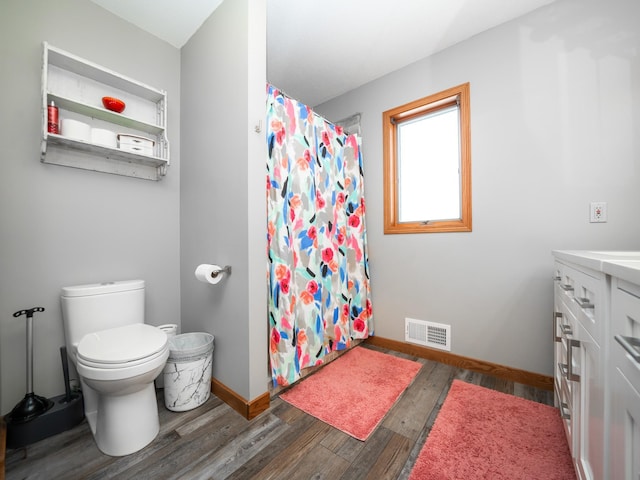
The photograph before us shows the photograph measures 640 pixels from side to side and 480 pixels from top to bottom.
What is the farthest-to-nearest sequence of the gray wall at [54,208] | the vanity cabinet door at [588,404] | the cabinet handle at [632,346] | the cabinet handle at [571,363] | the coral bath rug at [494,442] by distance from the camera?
the gray wall at [54,208] < the coral bath rug at [494,442] < the cabinet handle at [571,363] < the vanity cabinet door at [588,404] < the cabinet handle at [632,346]

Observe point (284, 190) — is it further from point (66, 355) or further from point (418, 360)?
point (418, 360)

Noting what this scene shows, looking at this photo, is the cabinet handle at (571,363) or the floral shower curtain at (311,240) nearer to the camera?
the cabinet handle at (571,363)

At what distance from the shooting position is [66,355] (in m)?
1.39

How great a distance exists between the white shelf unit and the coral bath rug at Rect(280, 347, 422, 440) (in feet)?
5.69

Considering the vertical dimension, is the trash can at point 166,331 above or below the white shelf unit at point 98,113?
below

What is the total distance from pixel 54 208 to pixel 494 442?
2.54 meters

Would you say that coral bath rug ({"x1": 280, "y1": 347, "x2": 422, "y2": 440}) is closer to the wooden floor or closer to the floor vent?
the wooden floor

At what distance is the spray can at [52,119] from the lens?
1.35 m

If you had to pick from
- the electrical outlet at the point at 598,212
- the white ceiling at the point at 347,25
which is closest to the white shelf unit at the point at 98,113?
the white ceiling at the point at 347,25

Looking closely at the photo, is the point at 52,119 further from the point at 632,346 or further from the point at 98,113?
the point at 632,346

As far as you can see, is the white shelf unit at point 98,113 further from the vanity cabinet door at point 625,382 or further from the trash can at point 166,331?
the vanity cabinet door at point 625,382

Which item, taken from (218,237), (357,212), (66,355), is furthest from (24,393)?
(357,212)

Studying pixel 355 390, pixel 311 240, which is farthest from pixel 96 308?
pixel 355 390

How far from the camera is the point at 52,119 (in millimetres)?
1354
